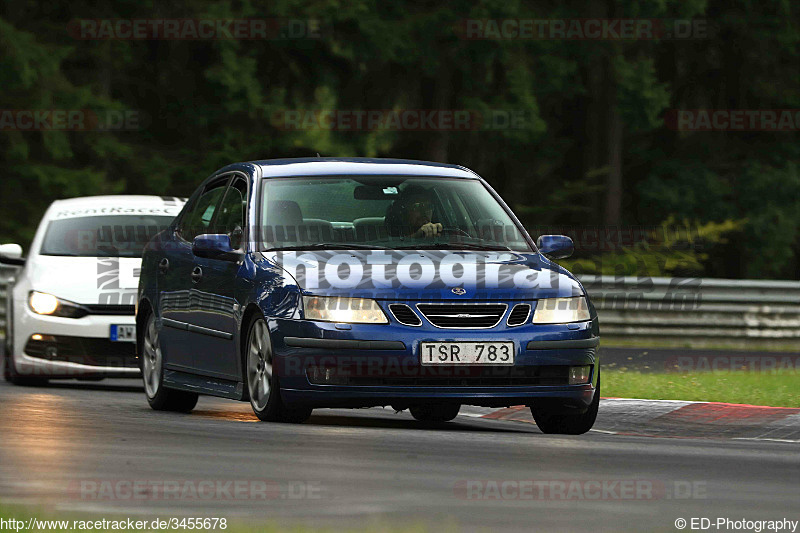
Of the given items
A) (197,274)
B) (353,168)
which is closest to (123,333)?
(197,274)

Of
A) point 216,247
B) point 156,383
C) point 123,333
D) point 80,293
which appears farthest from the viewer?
point 80,293

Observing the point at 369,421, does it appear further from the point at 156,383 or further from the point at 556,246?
the point at 556,246

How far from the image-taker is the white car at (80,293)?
15.0 metres

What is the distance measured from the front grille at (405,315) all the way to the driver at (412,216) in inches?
45.3

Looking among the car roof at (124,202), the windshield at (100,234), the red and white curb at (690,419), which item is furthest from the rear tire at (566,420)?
the car roof at (124,202)

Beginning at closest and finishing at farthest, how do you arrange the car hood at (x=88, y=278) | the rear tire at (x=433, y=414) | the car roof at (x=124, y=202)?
the rear tire at (x=433, y=414) < the car hood at (x=88, y=278) < the car roof at (x=124, y=202)

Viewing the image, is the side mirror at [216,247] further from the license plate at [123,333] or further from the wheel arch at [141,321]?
the license plate at [123,333]

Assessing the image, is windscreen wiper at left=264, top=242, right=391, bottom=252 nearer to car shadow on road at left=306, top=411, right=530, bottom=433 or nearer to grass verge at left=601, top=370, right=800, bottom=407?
car shadow on road at left=306, top=411, right=530, bottom=433

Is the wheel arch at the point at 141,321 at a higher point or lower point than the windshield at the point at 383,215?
lower

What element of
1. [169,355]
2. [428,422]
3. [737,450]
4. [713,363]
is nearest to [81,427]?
[169,355]

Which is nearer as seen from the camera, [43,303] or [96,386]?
[43,303]

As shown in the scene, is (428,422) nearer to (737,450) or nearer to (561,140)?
(737,450)

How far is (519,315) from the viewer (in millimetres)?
10867

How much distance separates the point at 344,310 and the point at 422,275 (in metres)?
0.50
